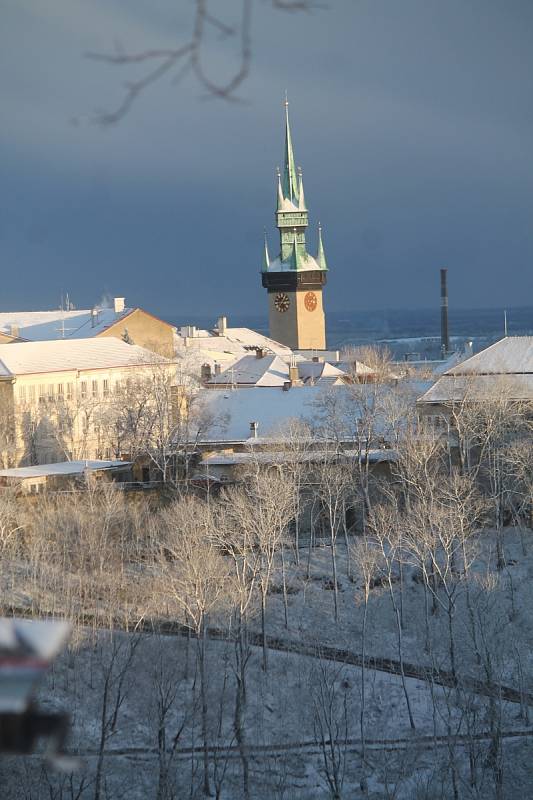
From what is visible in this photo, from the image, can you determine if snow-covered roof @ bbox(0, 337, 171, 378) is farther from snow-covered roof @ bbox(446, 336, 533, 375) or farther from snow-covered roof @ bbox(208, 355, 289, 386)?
snow-covered roof @ bbox(446, 336, 533, 375)

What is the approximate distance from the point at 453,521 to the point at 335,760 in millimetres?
9678

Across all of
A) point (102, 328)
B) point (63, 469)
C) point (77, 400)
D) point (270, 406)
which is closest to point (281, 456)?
point (63, 469)

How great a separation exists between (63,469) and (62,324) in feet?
113

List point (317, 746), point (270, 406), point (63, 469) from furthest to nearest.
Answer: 1. point (270, 406)
2. point (63, 469)
3. point (317, 746)

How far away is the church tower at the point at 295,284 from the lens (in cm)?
11850

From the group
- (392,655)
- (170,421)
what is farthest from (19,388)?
(392,655)

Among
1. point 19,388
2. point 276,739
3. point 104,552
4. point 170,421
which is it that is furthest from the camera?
point 19,388

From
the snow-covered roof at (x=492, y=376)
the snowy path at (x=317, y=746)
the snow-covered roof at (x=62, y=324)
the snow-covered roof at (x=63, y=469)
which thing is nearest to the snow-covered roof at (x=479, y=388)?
the snow-covered roof at (x=492, y=376)

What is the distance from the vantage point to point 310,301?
119312 millimetres

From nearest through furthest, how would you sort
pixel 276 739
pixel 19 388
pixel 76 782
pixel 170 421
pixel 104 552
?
pixel 76 782
pixel 276 739
pixel 104 552
pixel 170 421
pixel 19 388

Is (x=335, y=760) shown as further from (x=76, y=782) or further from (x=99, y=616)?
(x=99, y=616)

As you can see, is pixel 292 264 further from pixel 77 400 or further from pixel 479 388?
pixel 479 388

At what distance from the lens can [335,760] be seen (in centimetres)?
2561

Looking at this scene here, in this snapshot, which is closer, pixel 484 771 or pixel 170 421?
pixel 484 771
